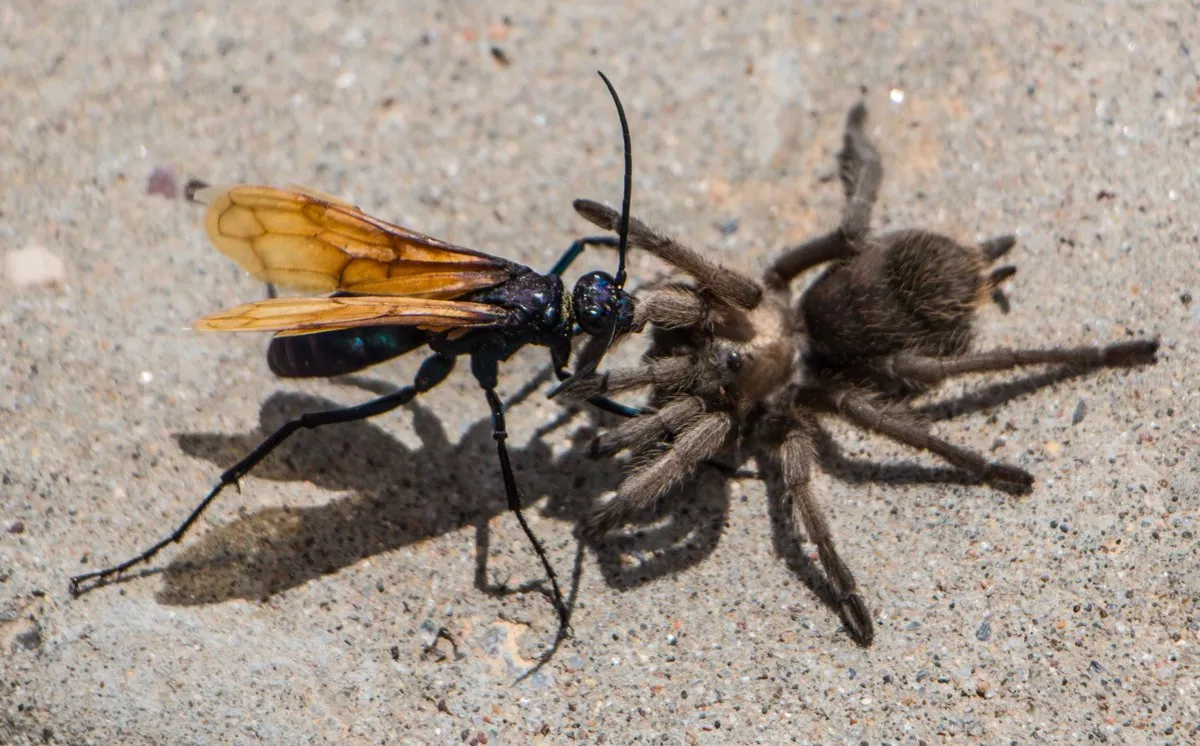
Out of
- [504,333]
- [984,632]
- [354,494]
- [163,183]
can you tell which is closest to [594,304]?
[504,333]

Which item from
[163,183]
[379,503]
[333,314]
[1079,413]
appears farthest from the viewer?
[163,183]

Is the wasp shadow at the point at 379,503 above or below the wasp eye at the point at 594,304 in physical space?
below

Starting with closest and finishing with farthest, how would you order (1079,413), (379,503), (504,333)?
(504,333) → (1079,413) → (379,503)

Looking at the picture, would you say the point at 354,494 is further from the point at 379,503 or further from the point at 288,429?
Answer: the point at 288,429

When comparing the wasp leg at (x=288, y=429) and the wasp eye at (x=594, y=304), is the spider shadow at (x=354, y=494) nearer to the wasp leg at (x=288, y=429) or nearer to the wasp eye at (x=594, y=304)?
the wasp leg at (x=288, y=429)

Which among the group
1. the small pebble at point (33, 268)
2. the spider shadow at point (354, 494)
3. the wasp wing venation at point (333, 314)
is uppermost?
the wasp wing venation at point (333, 314)

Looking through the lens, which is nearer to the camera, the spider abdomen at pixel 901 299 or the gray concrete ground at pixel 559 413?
the gray concrete ground at pixel 559 413

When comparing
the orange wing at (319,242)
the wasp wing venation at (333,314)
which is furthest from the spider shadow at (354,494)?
the wasp wing venation at (333,314)
